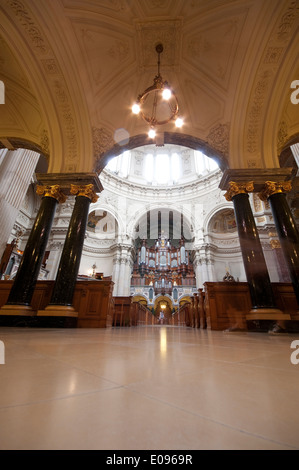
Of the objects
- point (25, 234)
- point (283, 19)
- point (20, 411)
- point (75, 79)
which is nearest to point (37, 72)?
point (75, 79)

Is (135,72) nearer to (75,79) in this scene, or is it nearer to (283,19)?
(75,79)

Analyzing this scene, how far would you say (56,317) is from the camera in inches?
152

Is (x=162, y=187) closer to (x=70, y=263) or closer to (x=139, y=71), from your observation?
(x=139, y=71)

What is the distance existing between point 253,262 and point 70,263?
3.97 meters

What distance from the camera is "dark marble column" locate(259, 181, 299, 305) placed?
4.01 m

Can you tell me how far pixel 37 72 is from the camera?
492 cm

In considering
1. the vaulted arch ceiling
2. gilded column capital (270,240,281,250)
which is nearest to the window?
gilded column capital (270,240,281,250)

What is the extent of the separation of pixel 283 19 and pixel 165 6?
2.57m

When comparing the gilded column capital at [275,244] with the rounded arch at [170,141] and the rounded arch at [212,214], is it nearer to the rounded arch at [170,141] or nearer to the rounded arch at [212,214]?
the rounded arch at [212,214]

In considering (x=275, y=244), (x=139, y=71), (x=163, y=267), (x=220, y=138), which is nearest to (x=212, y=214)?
(x=275, y=244)

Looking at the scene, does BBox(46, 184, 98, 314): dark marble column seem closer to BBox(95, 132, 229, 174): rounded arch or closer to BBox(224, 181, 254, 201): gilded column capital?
BBox(95, 132, 229, 174): rounded arch

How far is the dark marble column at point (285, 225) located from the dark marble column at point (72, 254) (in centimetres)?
448

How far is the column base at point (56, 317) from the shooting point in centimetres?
383
